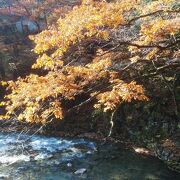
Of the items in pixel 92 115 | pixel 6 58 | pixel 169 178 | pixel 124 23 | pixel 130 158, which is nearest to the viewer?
pixel 124 23

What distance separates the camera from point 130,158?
45.3 feet

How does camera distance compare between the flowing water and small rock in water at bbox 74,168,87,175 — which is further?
small rock in water at bbox 74,168,87,175

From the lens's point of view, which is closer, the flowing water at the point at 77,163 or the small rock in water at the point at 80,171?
the flowing water at the point at 77,163

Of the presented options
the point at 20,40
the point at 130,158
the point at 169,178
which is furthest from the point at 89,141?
the point at 20,40

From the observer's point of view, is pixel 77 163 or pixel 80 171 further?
pixel 77 163

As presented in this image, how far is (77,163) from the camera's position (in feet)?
45.2

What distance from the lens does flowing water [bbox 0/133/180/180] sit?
12.5 m

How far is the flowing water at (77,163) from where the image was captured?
1253 centimetres

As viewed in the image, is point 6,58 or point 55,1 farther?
point 55,1

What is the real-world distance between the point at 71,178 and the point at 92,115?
599cm

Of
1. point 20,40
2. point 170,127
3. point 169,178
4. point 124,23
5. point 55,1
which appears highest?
point 55,1

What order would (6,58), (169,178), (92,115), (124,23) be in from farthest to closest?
(6,58) → (92,115) → (169,178) → (124,23)

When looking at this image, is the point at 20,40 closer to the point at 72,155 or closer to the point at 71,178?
the point at 72,155

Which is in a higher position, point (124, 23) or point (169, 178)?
point (124, 23)
